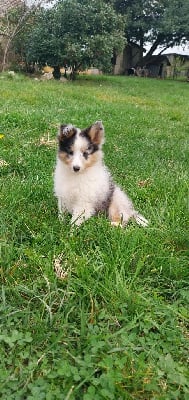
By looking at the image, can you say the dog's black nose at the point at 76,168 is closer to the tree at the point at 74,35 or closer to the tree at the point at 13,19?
the tree at the point at 74,35

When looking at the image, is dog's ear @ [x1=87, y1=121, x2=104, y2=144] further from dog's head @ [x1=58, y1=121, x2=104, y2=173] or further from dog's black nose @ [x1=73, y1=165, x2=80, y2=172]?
dog's black nose @ [x1=73, y1=165, x2=80, y2=172]

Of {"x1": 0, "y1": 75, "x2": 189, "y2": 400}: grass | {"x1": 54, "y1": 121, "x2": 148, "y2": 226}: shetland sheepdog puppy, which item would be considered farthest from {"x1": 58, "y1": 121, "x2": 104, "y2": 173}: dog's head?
{"x1": 0, "y1": 75, "x2": 189, "y2": 400}: grass

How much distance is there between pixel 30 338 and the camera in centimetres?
256

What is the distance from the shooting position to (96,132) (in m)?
4.29

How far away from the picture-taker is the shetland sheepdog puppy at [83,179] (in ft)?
13.8

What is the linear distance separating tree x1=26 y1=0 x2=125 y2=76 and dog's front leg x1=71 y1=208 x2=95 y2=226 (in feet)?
70.7

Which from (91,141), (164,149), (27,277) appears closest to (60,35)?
(164,149)

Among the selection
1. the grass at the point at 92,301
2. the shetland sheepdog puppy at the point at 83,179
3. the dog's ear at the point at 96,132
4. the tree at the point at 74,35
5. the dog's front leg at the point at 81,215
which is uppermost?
the tree at the point at 74,35

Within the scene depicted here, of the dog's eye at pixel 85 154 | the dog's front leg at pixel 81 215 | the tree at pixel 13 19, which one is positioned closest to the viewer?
the dog's front leg at pixel 81 215

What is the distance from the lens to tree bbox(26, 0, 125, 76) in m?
24.6

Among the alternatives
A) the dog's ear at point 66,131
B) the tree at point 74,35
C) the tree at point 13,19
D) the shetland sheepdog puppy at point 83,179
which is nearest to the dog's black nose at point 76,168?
the shetland sheepdog puppy at point 83,179

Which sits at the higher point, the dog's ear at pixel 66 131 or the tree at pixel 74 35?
the tree at pixel 74 35

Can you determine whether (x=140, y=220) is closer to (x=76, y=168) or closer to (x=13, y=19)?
(x=76, y=168)

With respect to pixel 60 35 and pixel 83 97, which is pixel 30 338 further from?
pixel 60 35
